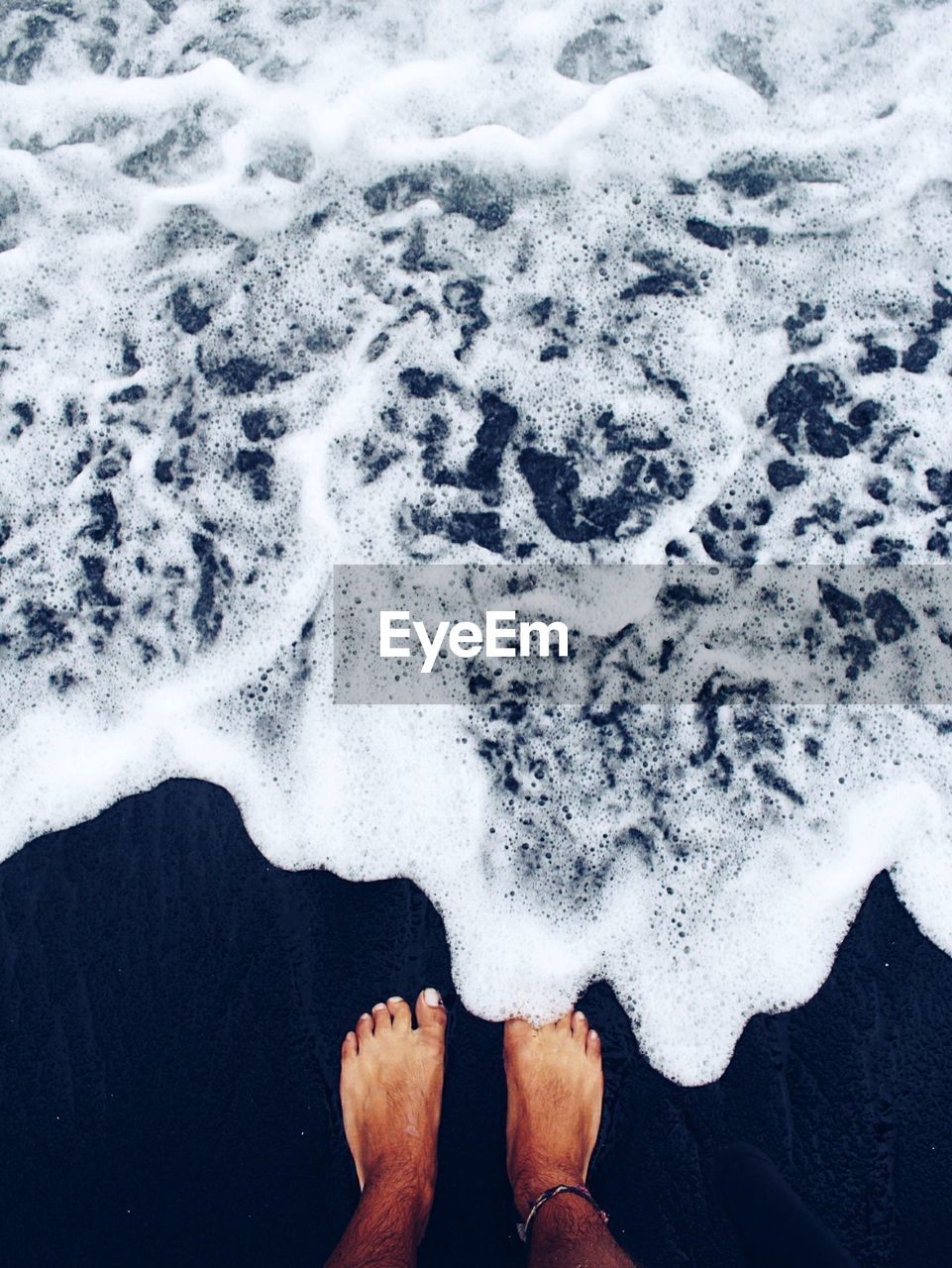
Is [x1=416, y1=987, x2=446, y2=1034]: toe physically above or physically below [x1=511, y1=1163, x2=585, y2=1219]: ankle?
above

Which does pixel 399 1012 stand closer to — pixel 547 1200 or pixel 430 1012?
pixel 430 1012

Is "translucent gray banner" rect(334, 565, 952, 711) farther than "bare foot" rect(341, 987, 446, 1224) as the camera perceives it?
Yes

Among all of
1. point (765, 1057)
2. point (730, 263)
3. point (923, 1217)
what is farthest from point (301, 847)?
point (730, 263)

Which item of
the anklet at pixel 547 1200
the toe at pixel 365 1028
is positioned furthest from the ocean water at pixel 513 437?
the anklet at pixel 547 1200

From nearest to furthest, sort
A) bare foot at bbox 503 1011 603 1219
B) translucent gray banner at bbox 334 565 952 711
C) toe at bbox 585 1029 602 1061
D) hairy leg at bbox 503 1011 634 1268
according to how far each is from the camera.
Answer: hairy leg at bbox 503 1011 634 1268 → bare foot at bbox 503 1011 603 1219 → toe at bbox 585 1029 602 1061 → translucent gray banner at bbox 334 565 952 711

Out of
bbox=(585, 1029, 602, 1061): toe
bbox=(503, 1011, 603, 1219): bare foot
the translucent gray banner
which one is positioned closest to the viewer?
bbox=(503, 1011, 603, 1219): bare foot

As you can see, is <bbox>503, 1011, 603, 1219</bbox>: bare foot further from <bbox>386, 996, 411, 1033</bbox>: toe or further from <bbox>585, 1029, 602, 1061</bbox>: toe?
<bbox>386, 996, 411, 1033</bbox>: toe

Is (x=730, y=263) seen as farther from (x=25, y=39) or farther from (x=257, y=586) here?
(x=25, y=39)

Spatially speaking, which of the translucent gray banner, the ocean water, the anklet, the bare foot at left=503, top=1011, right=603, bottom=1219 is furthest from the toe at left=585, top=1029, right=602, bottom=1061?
the translucent gray banner
